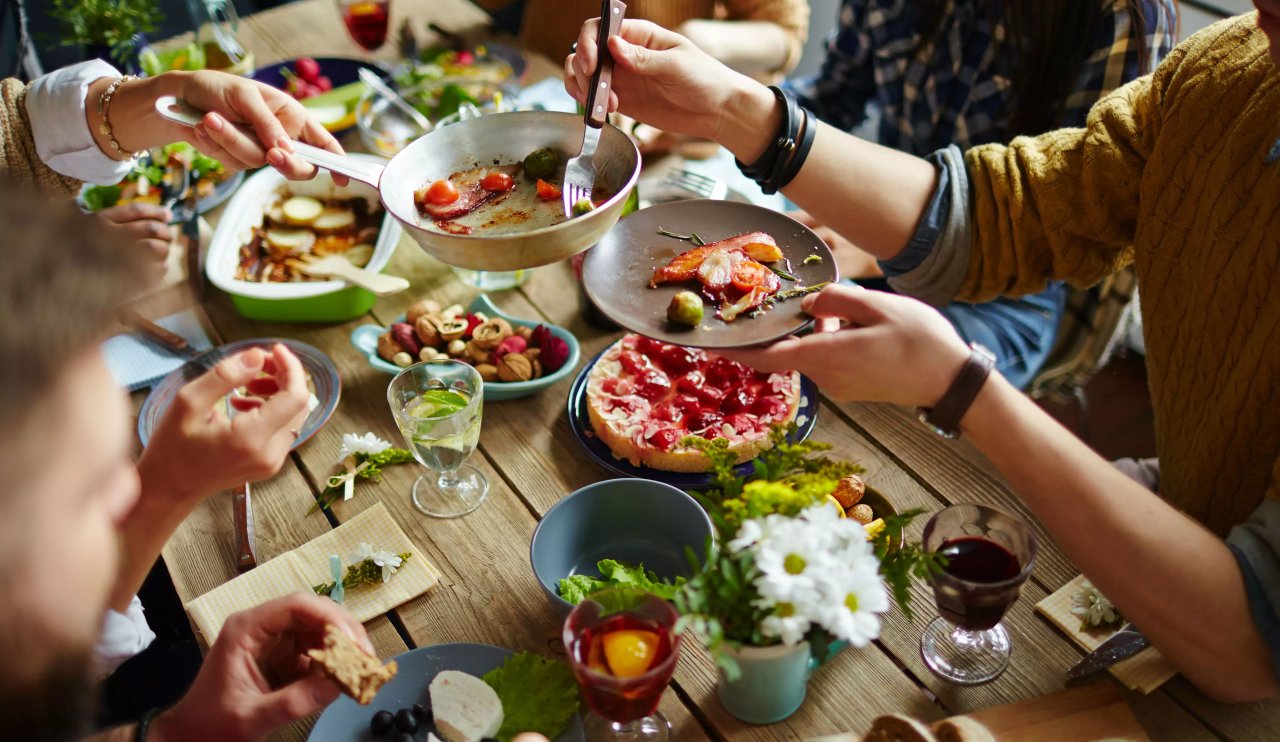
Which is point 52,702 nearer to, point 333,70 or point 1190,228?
point 1190,228

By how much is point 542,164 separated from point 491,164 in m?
0.10

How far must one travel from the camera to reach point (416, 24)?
276 centimetres

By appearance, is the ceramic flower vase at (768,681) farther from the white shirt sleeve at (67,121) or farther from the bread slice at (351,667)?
the white shirt sleeve at (67,121)

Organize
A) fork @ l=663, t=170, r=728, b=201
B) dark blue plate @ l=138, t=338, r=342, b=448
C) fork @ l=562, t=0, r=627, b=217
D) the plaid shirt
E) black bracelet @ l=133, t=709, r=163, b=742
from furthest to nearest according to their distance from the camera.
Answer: fork @ l=663, t=170, r=728, b=201 < the plaid shirt < dark blue plate @ l=138, t=338, r=342, b=448 < fork @ l=562, t=0, r=627, b=217 < black bracelet @ l=133, t=709, r=163, b=742

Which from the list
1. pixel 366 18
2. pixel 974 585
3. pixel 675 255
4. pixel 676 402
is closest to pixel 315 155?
pixel 675 255

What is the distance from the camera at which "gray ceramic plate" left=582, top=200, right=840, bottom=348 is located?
1.27 metres

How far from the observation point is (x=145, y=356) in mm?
1667

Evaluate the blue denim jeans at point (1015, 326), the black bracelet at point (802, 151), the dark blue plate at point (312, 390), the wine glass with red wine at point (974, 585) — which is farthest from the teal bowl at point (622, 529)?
the blue denim jeans at point (1015, 326)

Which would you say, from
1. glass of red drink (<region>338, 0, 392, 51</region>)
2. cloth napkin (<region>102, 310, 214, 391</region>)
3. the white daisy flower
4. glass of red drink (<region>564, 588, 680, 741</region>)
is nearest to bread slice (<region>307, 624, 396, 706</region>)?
glass of red drink (<region>564, 588, 680, 741</region>)

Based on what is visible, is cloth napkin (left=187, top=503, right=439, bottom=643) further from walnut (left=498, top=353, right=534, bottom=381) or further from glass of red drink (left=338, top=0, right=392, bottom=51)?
glass of red drink (left=338, top=0, right=392, bottom=51)

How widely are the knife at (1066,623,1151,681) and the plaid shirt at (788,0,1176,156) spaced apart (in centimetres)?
98

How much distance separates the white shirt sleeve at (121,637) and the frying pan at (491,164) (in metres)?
0.59

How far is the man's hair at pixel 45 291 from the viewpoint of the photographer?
702mm

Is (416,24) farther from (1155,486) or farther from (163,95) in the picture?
(1155,486)
